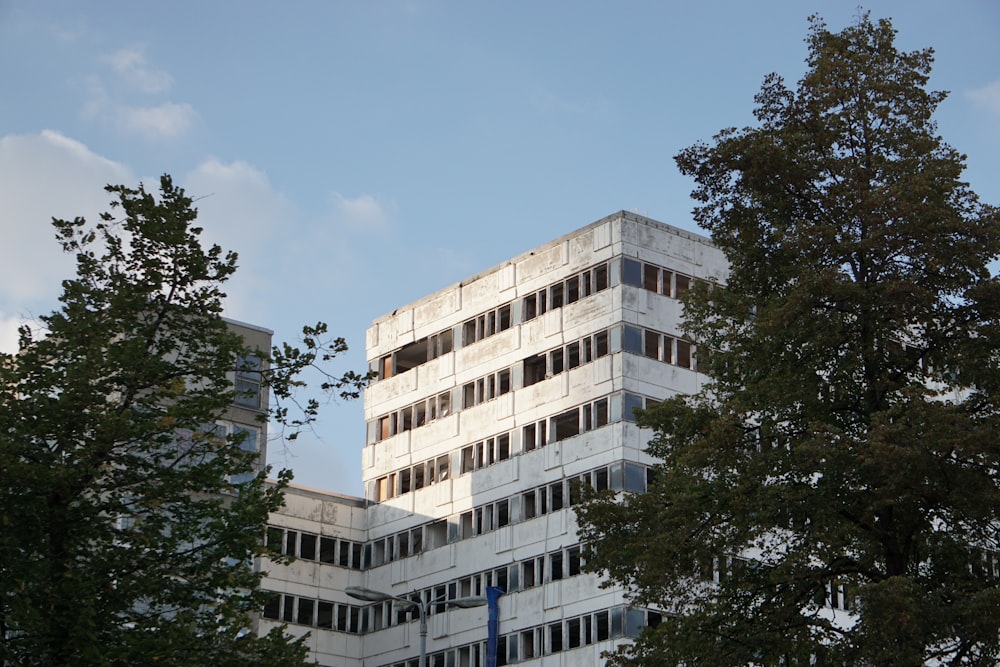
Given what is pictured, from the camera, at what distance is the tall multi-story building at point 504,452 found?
72438 mm

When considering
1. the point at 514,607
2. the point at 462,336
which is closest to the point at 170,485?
the point at 514,607

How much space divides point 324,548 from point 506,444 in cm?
1245

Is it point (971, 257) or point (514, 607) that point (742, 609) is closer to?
point (971, 257)

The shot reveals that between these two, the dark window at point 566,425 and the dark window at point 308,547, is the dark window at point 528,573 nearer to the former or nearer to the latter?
the dark window at point 566,425

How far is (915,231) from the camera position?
34094mm

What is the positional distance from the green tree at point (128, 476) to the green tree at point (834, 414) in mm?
7711

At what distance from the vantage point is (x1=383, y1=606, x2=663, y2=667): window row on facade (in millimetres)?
68750

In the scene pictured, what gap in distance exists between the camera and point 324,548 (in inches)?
3332

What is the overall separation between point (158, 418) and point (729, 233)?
44.0ft

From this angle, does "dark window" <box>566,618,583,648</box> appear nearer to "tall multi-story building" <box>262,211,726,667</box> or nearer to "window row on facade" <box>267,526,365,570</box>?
"tall multi-story building" <box>262,211,726,667</box>

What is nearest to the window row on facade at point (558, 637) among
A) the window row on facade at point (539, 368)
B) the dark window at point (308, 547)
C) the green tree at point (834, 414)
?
the dark window at point (308, 547)

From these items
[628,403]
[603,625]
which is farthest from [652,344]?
[603,625]

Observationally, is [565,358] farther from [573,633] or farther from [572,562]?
[573,633]

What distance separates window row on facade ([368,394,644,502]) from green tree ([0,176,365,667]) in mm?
39311
